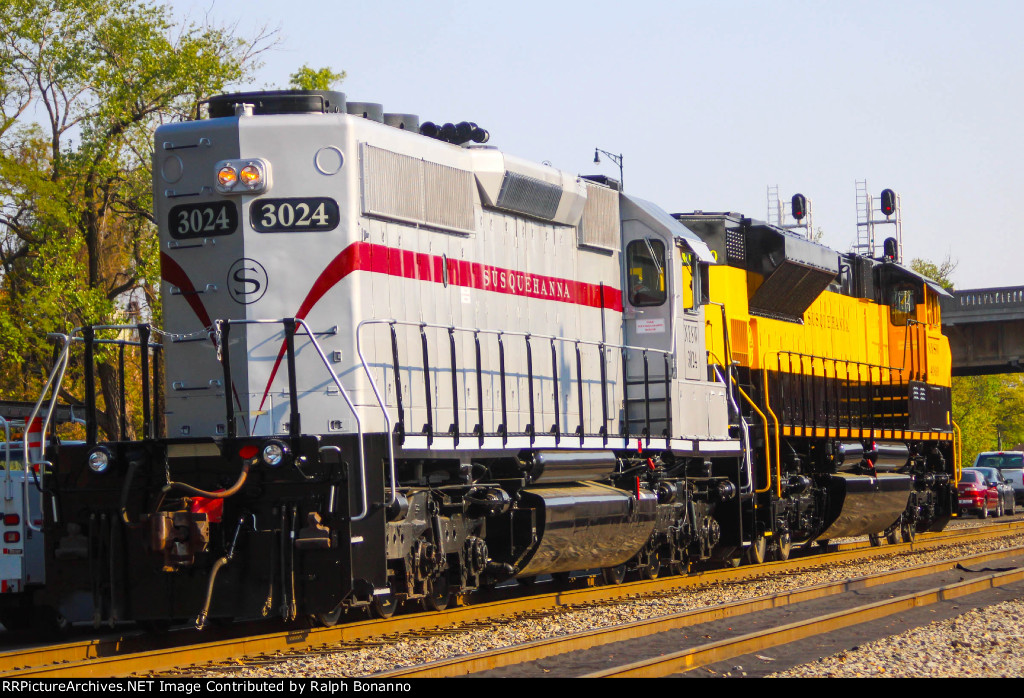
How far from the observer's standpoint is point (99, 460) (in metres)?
9.27

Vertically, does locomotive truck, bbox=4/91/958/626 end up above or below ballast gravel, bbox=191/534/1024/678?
Answer: above

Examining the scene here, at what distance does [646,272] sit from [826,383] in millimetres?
5747

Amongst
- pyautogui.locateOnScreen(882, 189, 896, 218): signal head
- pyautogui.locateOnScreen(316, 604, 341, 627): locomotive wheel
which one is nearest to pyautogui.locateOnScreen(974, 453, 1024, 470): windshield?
pyautogui.locateOnScreen(882, 189, 896, 218): signal head

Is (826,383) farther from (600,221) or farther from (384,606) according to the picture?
(384,606)

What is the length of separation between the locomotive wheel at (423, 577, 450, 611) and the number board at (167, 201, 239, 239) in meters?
3.40

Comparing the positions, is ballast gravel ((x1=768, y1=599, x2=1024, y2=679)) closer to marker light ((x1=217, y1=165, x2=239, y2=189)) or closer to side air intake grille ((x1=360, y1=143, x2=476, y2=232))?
side air intake grille ((x1=360, y1=143, x2=476, y2=232))

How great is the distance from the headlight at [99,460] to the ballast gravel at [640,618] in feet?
6.61

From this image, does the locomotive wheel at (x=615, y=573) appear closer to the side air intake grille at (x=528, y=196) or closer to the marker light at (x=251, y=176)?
the side air intake grille at (x=528, y=196)

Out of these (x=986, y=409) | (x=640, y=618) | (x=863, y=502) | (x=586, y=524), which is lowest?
(x=640, y=618)

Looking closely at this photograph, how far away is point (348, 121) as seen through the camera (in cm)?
970

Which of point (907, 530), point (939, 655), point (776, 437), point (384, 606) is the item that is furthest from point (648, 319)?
point (907, 530)

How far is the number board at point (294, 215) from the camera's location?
965 cm

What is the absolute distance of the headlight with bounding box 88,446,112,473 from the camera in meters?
9.25

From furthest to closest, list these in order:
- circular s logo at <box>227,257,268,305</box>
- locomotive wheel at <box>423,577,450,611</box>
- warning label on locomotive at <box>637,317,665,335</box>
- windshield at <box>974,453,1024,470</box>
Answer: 1. windshield at <box>974,453,1024,470</box>
2. warning label on locomotive at <box>637,317,665,335</box>
3. locomotive wheel at <box>423,577,450,611</box>
4. circular s logo at <box>227,257,268,305</box>
